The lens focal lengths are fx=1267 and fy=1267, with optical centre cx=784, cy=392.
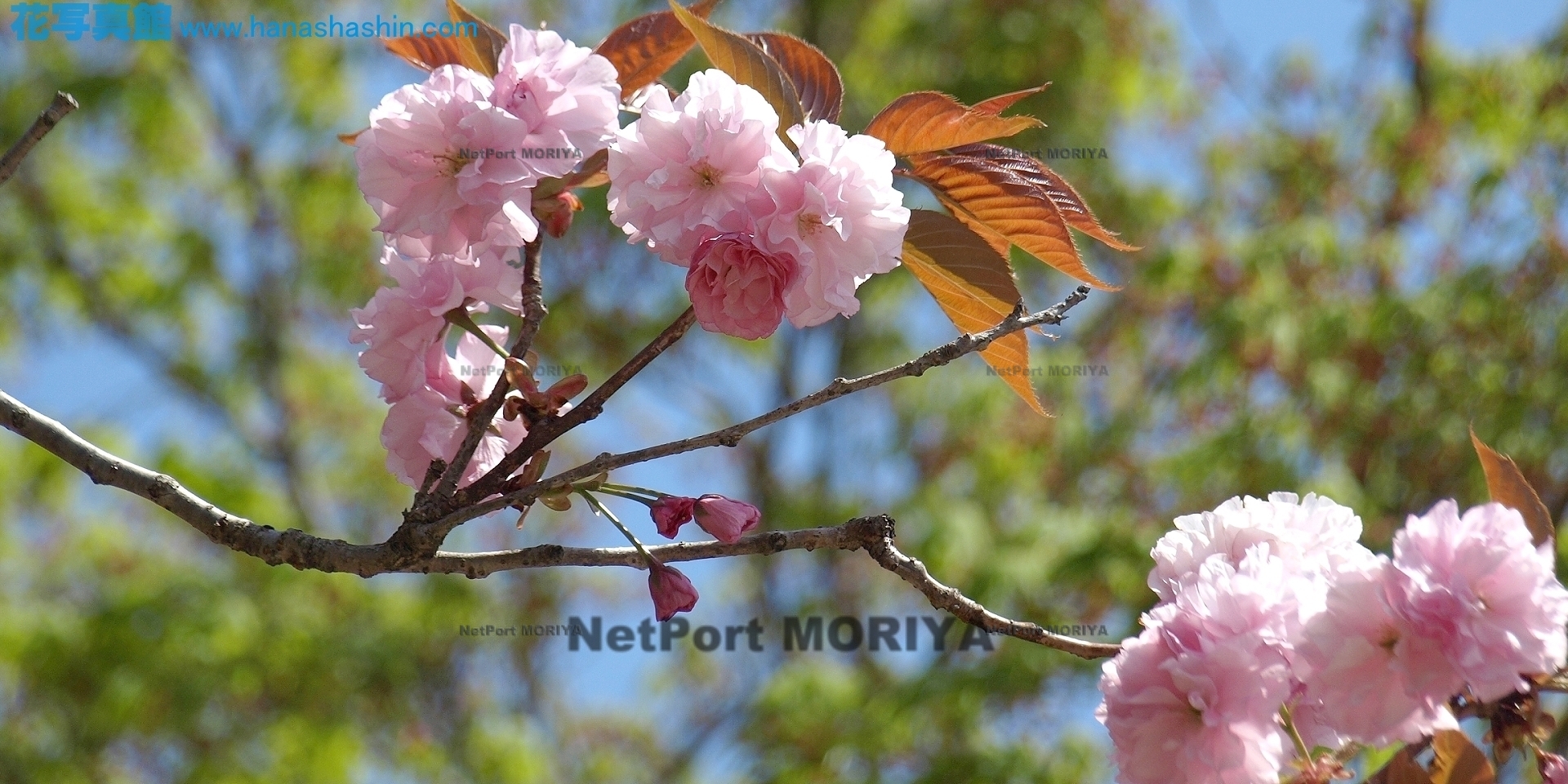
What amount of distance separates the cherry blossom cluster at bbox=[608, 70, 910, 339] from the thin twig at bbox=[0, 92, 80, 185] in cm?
39

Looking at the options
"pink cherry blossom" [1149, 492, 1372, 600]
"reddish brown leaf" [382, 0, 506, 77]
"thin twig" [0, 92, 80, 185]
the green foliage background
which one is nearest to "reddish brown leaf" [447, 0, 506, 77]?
"reddish brown leaf" [382, 0, 506, 77]

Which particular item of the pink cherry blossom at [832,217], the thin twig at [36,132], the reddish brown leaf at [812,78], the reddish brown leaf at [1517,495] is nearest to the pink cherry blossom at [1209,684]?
the reddish brown leaf at [1517,495]

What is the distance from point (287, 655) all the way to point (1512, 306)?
342cm

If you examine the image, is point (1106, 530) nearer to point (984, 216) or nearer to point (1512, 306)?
point (1512, 306)

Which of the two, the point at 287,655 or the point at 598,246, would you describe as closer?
the point at 287,655

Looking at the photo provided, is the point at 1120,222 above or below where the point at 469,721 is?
above

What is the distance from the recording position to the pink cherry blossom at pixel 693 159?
73cm

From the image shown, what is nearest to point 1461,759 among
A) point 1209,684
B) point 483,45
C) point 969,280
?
point 1209,684

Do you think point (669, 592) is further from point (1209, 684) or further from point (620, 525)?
point (1209, 684)

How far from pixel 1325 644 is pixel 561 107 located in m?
0.54

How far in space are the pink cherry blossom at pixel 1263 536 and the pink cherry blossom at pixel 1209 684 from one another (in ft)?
0.16

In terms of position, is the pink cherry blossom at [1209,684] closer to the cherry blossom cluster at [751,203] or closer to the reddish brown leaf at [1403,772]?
the reddish brown leaf at [1403,772]

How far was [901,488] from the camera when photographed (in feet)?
15.4

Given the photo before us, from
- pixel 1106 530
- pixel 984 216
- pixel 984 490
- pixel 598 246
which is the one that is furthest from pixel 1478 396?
pixel 598 246
